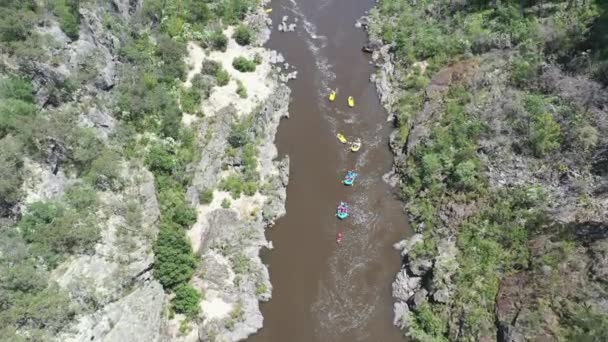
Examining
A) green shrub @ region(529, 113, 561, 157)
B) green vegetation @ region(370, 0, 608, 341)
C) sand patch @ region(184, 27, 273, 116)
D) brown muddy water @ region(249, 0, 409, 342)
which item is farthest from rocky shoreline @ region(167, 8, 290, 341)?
green shrub @ region(529, 113, 561, 157)

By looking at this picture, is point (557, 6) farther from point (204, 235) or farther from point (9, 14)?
point (9, 14)

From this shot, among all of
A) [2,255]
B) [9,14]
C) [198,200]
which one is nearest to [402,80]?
[198,200]

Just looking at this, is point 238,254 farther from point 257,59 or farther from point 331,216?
point 257,59

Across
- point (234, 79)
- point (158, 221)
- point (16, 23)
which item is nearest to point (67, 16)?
point (16, 23)

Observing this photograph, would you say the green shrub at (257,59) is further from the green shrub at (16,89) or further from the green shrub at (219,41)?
the green shrub at (16,89)

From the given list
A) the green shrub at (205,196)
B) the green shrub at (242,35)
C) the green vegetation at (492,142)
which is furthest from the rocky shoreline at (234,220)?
the green vegetation at (492,142)

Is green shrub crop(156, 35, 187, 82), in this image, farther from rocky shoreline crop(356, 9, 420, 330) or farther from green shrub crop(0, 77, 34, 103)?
rocky shoreline crop(356, 9, 420, 330)

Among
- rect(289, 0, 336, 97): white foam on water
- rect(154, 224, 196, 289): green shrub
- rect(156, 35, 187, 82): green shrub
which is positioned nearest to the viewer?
rect(154, 224, 196, 289): green shrub
